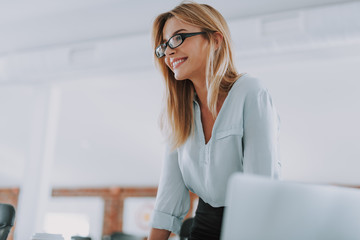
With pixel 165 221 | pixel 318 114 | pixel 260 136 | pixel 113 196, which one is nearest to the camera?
pixel 260 136

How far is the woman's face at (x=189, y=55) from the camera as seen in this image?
52.7 inches

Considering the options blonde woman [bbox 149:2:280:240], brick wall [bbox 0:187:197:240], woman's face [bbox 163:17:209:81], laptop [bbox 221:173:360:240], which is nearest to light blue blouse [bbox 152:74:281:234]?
blonde woman [bbox 149:2:280:240]

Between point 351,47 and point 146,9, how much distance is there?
2275 millimetres

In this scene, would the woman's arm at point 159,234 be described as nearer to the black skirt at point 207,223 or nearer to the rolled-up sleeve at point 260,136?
the black skirt at point 207,223

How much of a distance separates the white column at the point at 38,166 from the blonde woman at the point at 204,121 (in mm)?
3961

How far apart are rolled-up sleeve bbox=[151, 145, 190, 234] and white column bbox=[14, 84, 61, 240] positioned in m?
3.93

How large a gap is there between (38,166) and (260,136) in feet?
15.0

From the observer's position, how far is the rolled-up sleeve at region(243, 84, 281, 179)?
109 cm

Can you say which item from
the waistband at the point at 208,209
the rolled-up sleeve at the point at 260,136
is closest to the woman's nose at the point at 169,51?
the rolled-up sleeve at the point at 260,136

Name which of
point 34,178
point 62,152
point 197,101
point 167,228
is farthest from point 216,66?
point 62,152

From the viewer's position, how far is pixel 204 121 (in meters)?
1.36

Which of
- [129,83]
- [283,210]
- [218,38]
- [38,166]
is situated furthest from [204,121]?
[129,83]

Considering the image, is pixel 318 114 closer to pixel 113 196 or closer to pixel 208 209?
pixel 208 209

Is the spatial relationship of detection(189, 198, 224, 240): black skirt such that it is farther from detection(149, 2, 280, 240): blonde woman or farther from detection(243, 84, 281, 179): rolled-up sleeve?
detection(243, 84, 281, 179): rolled-up sleeve
